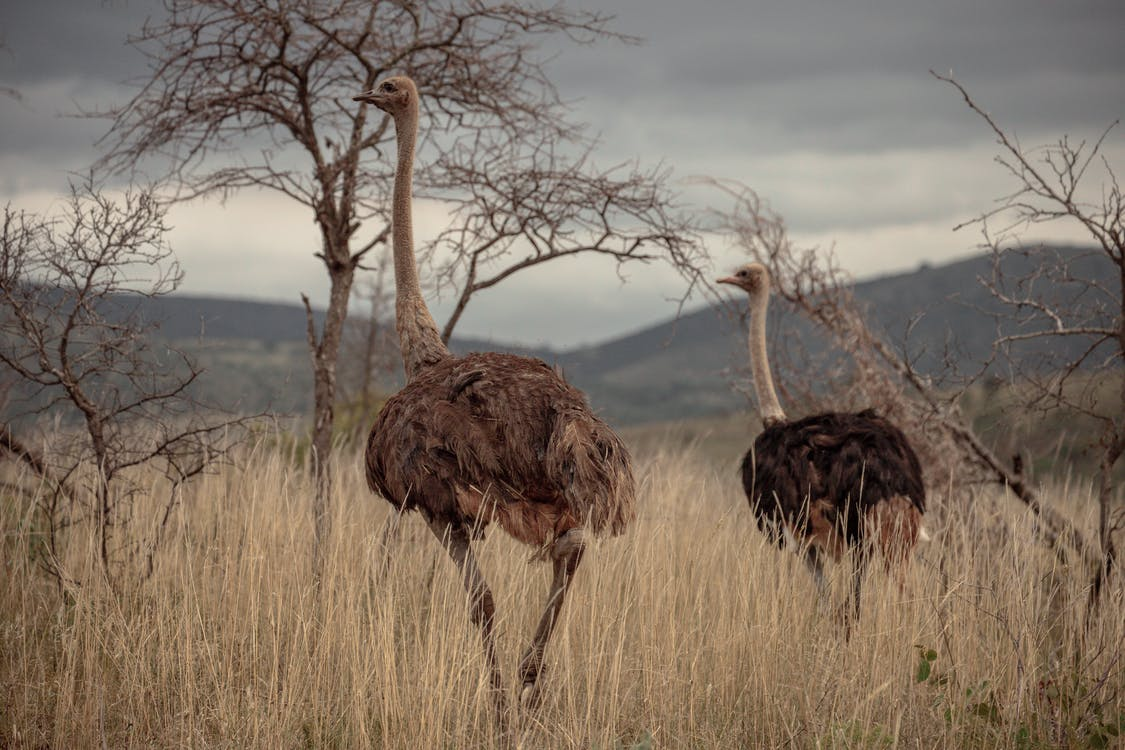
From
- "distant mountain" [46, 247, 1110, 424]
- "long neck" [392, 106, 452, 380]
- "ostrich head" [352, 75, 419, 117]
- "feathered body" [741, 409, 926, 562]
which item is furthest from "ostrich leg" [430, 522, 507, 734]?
"distant mountain" [46, 247, 1110, 424]

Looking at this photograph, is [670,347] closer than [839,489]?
No

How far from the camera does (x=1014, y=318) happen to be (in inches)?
246

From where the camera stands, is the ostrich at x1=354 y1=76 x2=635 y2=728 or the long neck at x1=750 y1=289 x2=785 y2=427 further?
the long neck at x1=750 y1=289 x2=785 y2=427

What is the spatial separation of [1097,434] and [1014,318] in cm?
147

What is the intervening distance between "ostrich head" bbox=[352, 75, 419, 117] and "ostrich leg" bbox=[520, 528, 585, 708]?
2.97 meters

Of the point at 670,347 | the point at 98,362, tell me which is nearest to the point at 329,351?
the point at 98,362

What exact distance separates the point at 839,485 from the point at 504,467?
236 cm

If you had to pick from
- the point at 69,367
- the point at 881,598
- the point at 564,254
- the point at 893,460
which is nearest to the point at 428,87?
the point at 564,254

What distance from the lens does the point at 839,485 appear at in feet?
20.0

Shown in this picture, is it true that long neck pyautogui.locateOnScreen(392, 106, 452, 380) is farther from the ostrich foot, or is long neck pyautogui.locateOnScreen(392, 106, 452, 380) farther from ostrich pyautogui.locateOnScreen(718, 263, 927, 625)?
ostrich pyautogui.locateOnScreen(718, 263, 927, 625)

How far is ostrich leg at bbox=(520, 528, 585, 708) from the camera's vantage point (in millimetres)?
4367

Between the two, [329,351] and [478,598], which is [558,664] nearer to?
[478,598]

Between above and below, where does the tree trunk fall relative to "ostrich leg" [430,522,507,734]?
above

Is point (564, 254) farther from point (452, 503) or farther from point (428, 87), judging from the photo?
point (452, 503)
